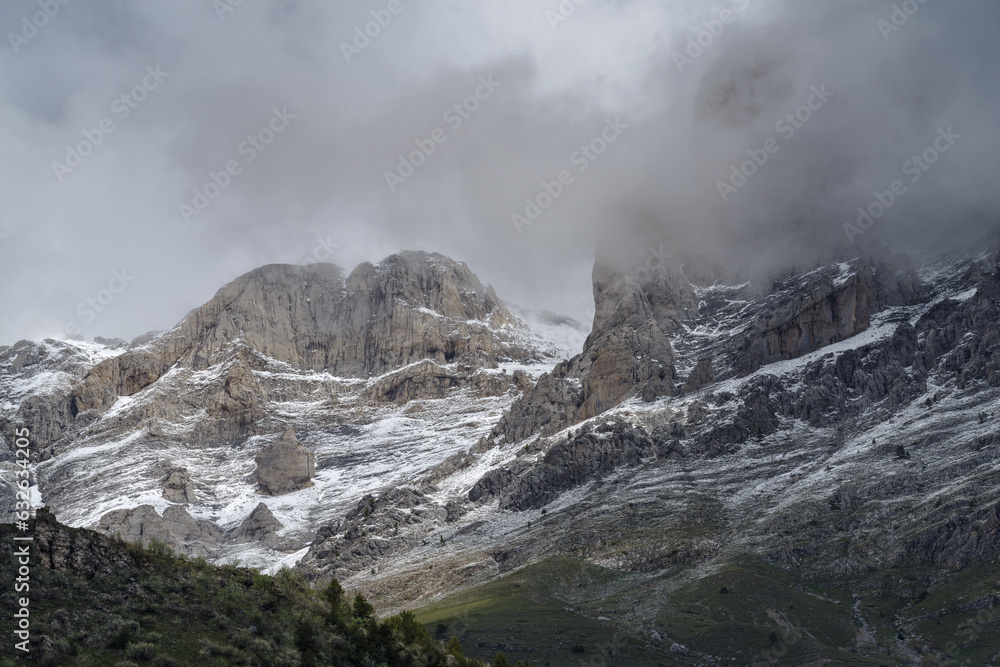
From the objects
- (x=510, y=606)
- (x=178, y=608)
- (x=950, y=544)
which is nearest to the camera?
(x=178, y=608)

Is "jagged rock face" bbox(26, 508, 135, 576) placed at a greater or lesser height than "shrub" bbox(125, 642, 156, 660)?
greater

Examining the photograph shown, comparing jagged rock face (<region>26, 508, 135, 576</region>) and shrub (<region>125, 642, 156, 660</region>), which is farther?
jagged rock face (<region>26, 508, 135, 576</region>)

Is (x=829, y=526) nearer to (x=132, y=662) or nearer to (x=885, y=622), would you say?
(x=885, y=622)

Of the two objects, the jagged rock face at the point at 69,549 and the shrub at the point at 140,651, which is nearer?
the shrub at the point at 140,651

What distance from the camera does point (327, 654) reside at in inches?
1849

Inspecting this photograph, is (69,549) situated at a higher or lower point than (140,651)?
higher

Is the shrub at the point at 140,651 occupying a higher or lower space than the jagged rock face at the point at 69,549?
lower

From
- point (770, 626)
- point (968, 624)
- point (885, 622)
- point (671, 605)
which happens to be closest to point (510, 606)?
point (671, 605)

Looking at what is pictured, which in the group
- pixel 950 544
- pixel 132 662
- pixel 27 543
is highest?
pixel 27 543

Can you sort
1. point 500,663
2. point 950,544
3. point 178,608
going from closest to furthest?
point 178,608 → point 500,663 → point 950,544

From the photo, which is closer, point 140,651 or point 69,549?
point 140,651

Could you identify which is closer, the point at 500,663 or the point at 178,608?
the point at 178,608

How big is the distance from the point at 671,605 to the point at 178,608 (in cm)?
11652

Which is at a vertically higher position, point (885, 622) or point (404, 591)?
point (404, 591)
